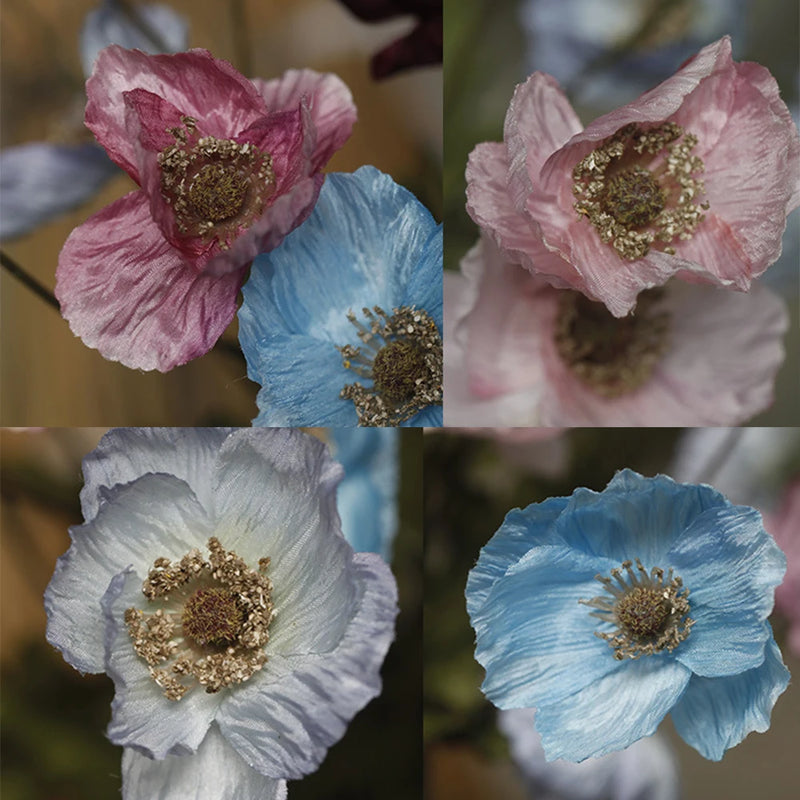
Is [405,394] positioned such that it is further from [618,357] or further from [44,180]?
[44,180]

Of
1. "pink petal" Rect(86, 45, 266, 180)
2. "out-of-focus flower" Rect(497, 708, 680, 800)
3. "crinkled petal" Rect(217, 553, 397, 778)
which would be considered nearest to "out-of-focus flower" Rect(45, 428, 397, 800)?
"crinkled petal" Rect(217, 553, 397, 778)

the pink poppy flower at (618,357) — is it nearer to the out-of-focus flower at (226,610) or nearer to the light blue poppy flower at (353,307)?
the light blue poppy flower at (353,307)

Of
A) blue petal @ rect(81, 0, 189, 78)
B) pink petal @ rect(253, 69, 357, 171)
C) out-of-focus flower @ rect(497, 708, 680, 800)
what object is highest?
blue petal @ rect(81, 0, 189, 78)

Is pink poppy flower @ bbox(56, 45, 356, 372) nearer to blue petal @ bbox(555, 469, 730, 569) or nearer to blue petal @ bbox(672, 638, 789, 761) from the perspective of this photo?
blue petal @ bbox(555, 469, 730, 569)

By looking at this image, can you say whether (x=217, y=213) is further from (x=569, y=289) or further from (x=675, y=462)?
(x=675, y=462)

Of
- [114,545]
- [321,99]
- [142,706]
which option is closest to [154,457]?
[114,545]
